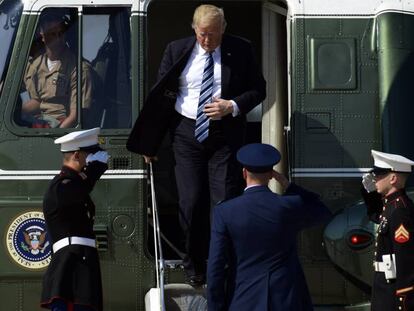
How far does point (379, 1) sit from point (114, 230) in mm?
2688

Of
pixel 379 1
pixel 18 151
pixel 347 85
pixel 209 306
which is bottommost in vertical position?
pixel 209 306

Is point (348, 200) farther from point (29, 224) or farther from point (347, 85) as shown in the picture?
point (29, 224)

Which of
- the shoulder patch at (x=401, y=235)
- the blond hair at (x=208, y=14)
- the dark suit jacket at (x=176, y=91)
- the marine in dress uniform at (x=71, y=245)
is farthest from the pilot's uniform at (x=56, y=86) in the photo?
the shoulder patch at (x=401, y=235)

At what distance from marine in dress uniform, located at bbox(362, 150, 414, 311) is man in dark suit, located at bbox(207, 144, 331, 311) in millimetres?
704

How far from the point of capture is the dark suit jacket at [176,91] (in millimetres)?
6766

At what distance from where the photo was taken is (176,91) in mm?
6863

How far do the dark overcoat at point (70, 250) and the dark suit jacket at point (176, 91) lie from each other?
77 centimetres

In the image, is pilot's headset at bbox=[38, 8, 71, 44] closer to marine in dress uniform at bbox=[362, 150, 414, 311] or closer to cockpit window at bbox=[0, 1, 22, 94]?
cockpit window at bbox=[0, 1, 22, 94]

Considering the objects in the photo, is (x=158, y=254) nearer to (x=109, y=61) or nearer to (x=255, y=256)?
(x=109, y=61)

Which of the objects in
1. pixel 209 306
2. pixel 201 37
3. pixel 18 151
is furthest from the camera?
pixel 18 151

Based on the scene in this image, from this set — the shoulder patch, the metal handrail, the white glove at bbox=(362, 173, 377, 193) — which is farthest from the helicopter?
the shoulder patch

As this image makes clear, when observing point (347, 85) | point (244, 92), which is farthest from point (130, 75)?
point (347, 85)

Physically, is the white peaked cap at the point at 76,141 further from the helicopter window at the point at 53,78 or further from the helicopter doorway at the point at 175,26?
the helicopter doorway at the point at 175,26

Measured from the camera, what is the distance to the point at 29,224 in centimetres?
700
